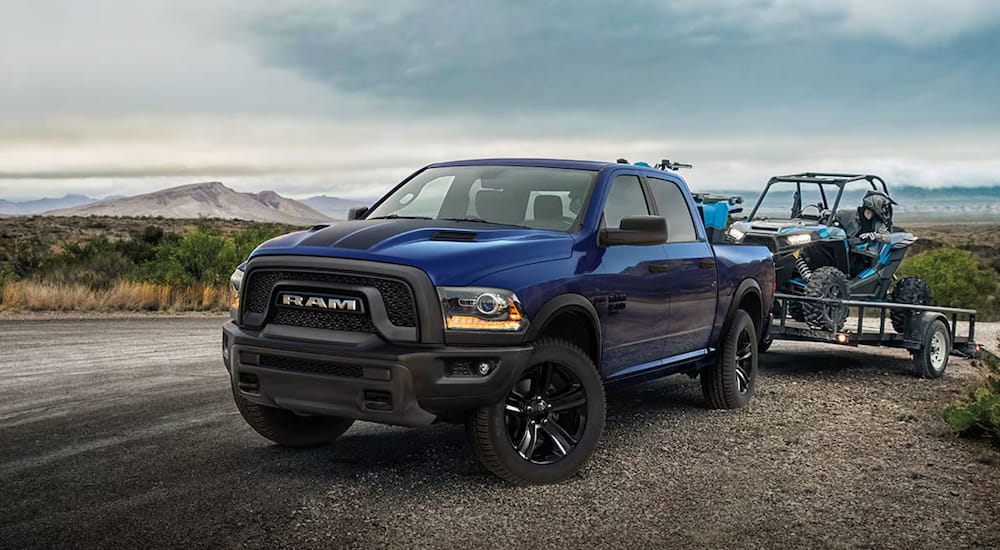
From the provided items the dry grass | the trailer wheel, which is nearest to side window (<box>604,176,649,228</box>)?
the trailer wheel

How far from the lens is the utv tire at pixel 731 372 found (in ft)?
28.6

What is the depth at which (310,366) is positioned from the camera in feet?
18.5

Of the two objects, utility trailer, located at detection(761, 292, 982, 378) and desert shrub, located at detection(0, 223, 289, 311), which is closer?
utility trailer, located at detection(761, 292, 982, 378)

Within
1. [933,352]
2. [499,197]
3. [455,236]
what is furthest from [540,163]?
[933,352]

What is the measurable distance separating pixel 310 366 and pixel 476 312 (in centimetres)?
107

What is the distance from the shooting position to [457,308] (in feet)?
17.9

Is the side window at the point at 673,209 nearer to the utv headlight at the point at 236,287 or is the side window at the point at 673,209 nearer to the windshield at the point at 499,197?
the windshield at the point at 499,197

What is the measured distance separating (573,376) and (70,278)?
17498 millimetres

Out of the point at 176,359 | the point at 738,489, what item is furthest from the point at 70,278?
the point at 738,489

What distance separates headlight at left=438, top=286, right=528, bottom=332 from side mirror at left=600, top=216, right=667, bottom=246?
1244 mm

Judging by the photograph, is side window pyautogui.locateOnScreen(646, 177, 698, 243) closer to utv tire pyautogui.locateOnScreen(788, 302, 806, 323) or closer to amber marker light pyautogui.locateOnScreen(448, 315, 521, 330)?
amber marker light pyautogui.locateOnScreen(448, 315, 521, 330)

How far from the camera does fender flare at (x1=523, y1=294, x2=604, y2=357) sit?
575 cm

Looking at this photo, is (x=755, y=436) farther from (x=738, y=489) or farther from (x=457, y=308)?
(x=457, y=308)

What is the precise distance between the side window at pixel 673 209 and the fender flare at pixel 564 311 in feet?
5.52
